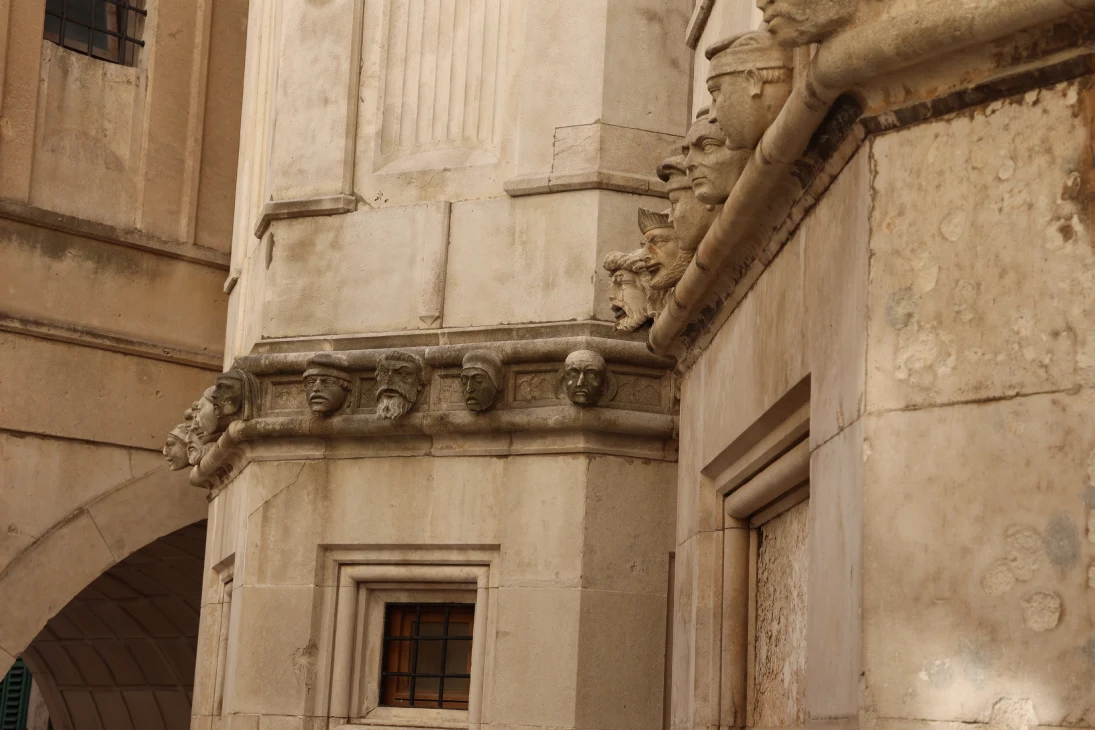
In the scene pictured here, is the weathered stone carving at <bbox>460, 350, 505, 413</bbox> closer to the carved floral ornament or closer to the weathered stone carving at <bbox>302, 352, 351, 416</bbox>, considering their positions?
the carved floral ornament

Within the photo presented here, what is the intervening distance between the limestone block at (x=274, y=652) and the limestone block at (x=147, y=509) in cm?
321

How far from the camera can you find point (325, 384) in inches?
272

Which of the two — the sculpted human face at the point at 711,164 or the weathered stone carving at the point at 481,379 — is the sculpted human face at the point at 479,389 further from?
the sculpted human face at the point at 711,164

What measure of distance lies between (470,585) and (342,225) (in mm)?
1708

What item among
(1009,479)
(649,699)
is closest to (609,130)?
(649,699)

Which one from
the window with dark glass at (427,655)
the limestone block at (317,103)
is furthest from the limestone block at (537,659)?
the limestone block at (317,103)

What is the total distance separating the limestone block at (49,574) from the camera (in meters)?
9.62

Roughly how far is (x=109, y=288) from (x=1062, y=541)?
8284 mm

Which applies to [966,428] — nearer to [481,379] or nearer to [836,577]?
[836,577]

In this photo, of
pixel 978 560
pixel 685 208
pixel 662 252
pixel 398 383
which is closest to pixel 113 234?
pixel 398 383

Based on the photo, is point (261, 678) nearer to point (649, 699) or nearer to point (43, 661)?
point (649, 699)

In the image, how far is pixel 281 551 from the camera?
708 cm

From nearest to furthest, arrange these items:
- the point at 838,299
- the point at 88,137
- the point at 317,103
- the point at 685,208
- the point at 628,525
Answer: the point at 838,299 < the point at 685,208 < the point at 628,525 < the point at 317,103 < the point at 88,137

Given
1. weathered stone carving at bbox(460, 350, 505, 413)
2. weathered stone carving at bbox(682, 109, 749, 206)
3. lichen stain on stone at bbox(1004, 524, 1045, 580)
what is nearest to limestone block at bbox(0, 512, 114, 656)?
weathered stone carving at bbox(460, 350, 505, 413)
